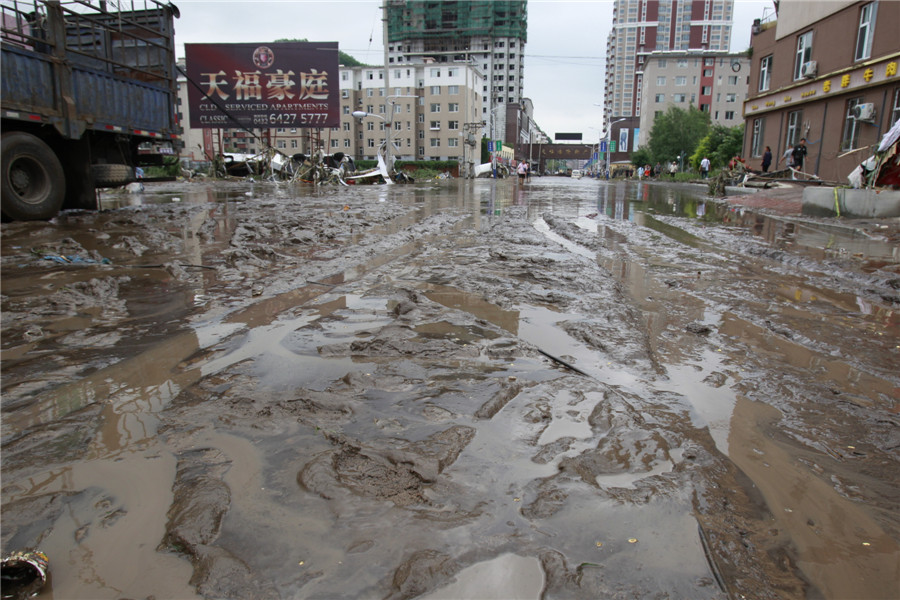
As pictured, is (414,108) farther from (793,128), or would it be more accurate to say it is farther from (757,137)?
(793,128)

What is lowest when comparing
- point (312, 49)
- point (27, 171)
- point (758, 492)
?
point (758, 492)

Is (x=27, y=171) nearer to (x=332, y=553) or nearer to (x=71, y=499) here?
(x=71, y=499)

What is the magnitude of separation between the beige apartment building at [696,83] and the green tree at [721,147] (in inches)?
1148

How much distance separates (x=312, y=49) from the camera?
28.4m

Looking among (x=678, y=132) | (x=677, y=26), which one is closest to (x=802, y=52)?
(x=678, y=132)

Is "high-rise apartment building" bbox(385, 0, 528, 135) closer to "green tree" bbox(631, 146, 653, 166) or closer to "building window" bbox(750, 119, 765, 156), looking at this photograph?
"green tree" bbox(631, 146, 653, 166)

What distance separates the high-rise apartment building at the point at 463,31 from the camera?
110 m

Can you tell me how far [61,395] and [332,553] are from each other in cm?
187

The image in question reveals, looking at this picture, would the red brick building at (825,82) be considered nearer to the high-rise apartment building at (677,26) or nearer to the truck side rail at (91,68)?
the truck side rail at (91,68)

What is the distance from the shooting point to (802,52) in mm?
22641

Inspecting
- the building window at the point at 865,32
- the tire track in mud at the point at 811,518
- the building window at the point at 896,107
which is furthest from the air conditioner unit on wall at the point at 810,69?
the tire track in mud at the point at 811,518

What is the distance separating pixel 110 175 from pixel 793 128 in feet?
83.2

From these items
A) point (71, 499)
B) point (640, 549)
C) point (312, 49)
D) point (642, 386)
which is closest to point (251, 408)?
point (71, 499)

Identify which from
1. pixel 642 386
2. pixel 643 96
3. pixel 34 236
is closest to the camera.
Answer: pixel 642 386
